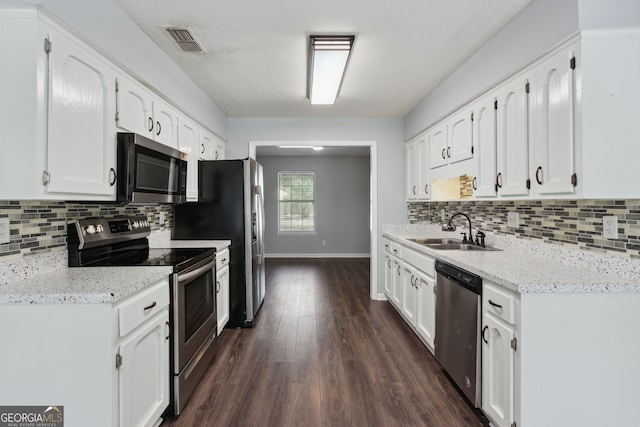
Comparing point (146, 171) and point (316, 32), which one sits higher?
point (316, 32)

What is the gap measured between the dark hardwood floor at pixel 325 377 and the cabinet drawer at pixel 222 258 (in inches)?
28.2

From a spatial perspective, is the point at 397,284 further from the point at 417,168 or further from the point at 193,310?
the point at 193,310

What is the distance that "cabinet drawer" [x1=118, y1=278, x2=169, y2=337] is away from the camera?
1.43 meters

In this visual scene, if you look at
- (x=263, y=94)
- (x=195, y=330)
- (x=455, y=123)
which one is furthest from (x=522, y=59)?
(x=195, y=330)

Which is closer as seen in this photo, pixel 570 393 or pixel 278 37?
pixel 570 393

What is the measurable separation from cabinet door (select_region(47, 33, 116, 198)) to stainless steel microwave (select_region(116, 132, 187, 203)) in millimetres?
57

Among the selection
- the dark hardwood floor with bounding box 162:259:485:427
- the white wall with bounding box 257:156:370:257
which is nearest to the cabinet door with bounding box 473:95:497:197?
the dark hardwood floor with bounding box 162:259:485:427

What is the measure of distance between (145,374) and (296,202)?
615 centimetres

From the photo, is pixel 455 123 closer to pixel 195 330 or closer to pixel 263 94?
pixel 263 94

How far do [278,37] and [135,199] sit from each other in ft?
4.89

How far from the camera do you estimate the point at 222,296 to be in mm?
3010

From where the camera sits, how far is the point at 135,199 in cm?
194

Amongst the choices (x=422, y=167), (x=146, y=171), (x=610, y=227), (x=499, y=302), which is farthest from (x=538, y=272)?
(x=146, y=171)

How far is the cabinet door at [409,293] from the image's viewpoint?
295 cm
